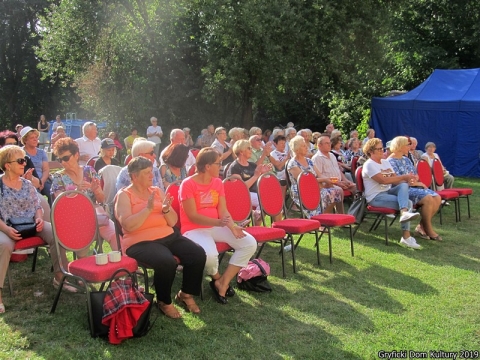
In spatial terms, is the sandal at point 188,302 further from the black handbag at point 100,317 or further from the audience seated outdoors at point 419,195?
the audience seated outdoors at point 419,195

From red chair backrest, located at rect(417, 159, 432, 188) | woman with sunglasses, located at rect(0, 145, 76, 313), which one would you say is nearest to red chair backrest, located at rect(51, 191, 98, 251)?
woman with sunglasses, located at rect(0, 145, 76, 313)

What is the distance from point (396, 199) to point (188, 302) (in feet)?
11.5

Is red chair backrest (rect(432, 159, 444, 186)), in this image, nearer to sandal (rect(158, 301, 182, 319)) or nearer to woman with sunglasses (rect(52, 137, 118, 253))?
woman with sunglasses (rect(52, 137, 118, 253))

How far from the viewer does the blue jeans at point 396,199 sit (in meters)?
6.56

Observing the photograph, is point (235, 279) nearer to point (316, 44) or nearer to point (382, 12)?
point (316, 44)

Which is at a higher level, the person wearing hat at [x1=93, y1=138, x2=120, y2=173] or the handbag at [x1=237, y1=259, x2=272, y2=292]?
the person wearing hat at [x1=93, y1=138, x2=120, y2=173]

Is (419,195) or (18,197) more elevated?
(18,197)

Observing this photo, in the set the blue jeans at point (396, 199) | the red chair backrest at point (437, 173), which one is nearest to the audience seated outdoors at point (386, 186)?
the blue jeans at point (396, 199)

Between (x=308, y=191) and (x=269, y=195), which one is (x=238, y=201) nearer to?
(x=269, y=195)

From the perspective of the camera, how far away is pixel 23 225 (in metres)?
4.53

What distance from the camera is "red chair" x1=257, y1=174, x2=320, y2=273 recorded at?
535 centimetres

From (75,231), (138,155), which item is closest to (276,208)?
(138,155)

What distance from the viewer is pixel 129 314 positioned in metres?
3.54

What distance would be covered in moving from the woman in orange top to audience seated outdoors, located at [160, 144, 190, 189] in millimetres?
987
